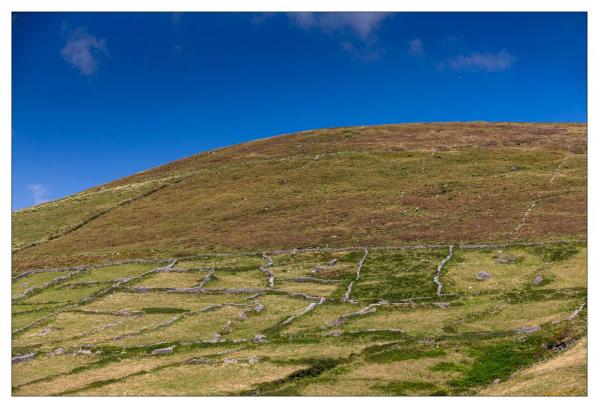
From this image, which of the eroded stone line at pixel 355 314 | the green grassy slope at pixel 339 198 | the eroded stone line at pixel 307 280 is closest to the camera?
the eroded stone line at pixel 355 314

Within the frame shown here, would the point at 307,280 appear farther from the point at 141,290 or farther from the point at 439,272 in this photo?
the point at 141,290

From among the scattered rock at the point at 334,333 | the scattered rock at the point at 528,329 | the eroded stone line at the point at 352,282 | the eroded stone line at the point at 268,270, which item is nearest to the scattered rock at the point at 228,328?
the scattered rock at the point at 334,333

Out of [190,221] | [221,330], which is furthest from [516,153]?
[221,330]

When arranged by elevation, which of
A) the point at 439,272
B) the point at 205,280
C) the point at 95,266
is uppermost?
the point at 95,266

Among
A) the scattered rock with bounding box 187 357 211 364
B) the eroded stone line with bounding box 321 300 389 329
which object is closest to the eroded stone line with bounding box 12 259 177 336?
the scattered rock with bounding box 187 357 211 364

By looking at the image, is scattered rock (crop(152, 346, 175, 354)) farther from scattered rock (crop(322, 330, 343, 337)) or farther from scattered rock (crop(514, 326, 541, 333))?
scattered rock (crop(514, 326, 541, 333))

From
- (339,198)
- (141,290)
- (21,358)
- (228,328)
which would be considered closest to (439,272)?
(228,328)

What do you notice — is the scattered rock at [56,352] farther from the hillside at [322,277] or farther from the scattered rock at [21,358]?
the scattered rock at [21,358]
